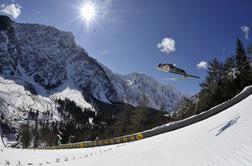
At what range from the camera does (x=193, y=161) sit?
10.3m

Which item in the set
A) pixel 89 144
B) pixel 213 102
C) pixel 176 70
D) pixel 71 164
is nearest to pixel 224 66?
pixel 213 102

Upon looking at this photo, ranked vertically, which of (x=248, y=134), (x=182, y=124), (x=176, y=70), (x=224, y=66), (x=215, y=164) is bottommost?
(x=215, y=164)

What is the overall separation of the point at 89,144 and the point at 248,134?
94.8ft

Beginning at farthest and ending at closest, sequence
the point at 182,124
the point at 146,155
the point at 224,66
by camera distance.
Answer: the point at 224,66 < the point at 182,124 < the point at 146,155

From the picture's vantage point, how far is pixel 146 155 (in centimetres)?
1412

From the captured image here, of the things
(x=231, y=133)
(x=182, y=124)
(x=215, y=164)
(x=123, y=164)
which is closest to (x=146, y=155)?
(x=123, y=164)

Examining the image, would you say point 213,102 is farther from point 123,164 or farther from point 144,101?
point 123,164

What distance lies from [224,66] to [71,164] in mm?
61559

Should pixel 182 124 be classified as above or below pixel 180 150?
above

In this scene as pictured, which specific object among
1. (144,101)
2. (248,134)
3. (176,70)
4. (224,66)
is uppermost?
(224,66)

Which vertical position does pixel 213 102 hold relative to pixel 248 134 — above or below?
above

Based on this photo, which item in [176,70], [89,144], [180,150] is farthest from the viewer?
[89,144]

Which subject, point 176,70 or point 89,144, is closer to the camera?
point 176,70

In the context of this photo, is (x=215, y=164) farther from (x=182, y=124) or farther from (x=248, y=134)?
(x=182, y=124)
